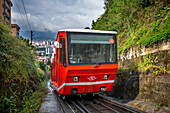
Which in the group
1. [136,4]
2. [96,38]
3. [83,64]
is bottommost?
[83,64]

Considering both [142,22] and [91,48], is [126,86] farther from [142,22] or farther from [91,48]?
[142,22]

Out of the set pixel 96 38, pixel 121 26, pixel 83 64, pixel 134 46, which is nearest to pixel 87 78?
pixel 83 64

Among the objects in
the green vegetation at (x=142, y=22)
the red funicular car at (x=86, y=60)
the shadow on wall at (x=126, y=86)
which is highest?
the green vegetation at (x=142, y=22)

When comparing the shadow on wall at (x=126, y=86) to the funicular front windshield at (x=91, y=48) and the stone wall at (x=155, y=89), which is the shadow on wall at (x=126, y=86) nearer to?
the stone wall at (x=155, y=89)

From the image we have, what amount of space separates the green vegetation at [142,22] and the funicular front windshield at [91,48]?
3.59m

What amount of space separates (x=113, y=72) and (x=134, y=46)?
240 inches

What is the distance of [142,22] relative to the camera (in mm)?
14898

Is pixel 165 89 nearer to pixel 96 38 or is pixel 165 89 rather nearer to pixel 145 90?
pixel 145 90

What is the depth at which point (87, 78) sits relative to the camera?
751 cm

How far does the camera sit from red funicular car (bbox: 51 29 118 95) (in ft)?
23.4

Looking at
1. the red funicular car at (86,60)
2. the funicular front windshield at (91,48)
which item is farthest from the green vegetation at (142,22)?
the red funicular car at (86,60)

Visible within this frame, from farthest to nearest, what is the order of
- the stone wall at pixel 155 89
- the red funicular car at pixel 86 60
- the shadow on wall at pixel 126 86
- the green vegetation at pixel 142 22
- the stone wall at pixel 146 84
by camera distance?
the green vegetation at pixel 142 22 → the shadow on wall at pixel 126 86 → the red funicular car at pixel 86 60 → the stone wall at pixel 146 84 → the stone wall at pixel 155 89

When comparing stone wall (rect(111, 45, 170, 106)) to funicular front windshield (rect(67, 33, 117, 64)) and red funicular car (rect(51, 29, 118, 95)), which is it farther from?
funicular front windshield (rect(67, 33, 117, 64))

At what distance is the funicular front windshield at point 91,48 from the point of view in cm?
721
